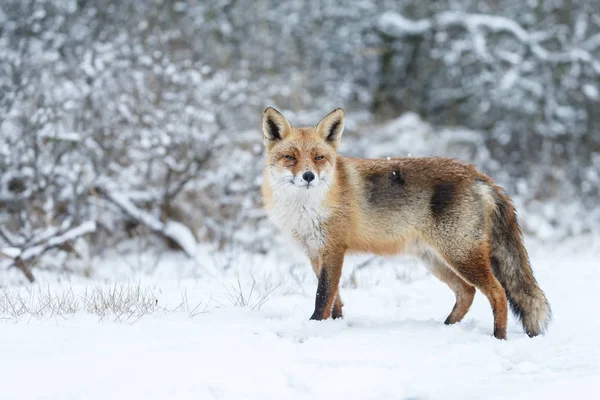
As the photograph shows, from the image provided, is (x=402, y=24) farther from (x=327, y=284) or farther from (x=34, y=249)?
(x=327, y=284)

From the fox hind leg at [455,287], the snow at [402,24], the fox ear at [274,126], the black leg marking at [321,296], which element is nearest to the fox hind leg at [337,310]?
the black leg marking at [321,296]

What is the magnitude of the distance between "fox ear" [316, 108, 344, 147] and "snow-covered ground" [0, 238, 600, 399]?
53.8 inches

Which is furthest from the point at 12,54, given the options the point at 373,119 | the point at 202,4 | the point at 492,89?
the point at 492,89

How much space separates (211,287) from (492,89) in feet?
36.0

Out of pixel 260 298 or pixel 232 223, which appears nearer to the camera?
pixel 260 298

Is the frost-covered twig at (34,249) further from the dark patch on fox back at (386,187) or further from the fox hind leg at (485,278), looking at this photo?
the fox hind leg at (485,278)

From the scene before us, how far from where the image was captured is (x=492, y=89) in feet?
46.6

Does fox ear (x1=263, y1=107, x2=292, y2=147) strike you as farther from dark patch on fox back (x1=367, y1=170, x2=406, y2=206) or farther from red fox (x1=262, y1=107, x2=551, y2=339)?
dark patch on fox back (x1=367, y1=170, x2=406, y2=206)

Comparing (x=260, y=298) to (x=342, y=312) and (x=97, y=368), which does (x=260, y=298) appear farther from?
(x=97, y=368)

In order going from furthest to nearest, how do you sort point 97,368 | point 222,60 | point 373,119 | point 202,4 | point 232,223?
point 373,119 → point 202,4 → point 222,60 → point 232,223 → point 97,368

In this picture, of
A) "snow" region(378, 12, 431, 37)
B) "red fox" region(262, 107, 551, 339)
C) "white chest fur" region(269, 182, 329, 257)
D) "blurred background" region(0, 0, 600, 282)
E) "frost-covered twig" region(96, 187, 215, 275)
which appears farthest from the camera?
"snow" region(378, 12, 431, 37)

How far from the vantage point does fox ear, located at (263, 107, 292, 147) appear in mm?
4613

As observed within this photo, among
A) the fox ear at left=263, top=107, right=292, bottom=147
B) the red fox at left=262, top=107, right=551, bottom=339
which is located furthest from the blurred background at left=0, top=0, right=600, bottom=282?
the red fox at left=262, top=107, right=551, bottom=339

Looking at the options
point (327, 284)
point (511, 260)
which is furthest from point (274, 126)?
point (511, 260)
